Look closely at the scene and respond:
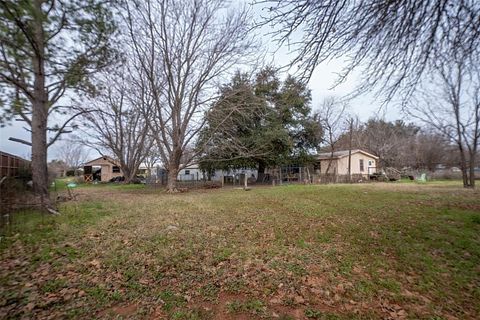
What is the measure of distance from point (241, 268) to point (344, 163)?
91.6ft

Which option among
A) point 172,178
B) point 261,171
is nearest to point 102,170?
point 261,171

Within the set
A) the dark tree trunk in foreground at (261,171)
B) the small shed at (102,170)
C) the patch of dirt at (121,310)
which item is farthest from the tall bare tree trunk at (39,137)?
the small shed at (102,170)

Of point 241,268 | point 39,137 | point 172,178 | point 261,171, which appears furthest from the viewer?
point 261,171

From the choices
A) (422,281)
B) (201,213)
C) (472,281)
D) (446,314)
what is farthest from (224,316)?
(201,213)

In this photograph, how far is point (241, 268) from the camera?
4090 millimetres

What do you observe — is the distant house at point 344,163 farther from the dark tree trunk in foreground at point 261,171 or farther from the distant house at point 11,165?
the distant house at point 11,165

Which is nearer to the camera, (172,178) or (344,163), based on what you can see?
(172,178)

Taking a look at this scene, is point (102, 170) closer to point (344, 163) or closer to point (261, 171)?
point (261, 171)

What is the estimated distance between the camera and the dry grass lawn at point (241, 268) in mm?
3076

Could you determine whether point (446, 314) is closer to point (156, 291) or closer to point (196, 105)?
point (156, 291)

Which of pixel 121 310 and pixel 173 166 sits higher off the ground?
pixel 173 166

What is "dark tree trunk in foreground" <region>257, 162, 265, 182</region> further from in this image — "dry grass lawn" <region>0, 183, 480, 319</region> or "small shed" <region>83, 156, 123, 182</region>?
"small shed" <region>83, 156, 123, 182</region>

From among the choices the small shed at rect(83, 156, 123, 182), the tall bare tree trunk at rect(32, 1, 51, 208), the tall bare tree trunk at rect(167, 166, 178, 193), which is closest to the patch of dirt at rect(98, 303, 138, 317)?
the tall bare tree trunk at rect(32, 1, 51, 208)

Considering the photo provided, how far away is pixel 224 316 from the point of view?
292 cm
